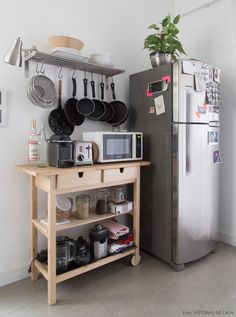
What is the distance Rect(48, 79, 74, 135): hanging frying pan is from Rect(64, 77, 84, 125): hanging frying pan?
0.11 ft

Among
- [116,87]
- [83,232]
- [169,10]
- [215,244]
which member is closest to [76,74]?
[116,87]

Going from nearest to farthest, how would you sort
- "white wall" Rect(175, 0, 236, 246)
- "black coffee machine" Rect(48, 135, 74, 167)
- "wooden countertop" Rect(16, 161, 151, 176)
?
"wooden countertop" Rect(16, 161, 151, 176), "black coffee machine" Rect(48, 135, 74, 167), "white wall" Rect(175, 0, 236, 246)

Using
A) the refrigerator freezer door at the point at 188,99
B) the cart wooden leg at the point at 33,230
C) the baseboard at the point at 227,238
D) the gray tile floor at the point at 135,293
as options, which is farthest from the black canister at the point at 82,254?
the baseboard at the point at 227,238

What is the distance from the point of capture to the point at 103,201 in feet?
6.70

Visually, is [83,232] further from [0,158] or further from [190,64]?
[190,64]

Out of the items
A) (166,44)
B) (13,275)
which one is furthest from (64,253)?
(166,44)

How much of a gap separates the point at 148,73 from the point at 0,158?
1426 mm

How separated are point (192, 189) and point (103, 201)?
765mm

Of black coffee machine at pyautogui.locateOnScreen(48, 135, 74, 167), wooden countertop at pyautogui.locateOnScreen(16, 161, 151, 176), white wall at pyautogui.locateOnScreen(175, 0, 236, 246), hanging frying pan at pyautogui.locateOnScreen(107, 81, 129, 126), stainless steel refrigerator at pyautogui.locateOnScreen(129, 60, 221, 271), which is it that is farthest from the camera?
white wall at pyautogui.locateOnScreen(175, 0, 236, 246)

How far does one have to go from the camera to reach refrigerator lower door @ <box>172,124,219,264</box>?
A: 201 cm

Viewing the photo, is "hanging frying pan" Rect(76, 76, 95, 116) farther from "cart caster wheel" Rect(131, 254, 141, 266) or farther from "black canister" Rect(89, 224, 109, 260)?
"cart caster wheel" Rect(131, 254, 141, 266)

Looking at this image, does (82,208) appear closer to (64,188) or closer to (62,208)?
(62,208)

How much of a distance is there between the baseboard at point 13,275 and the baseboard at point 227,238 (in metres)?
1.98

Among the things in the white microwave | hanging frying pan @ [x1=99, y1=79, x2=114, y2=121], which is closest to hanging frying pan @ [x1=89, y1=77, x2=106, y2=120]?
hanging frying pan @ [x1=99, y1=79, x2=114, y2=121]
